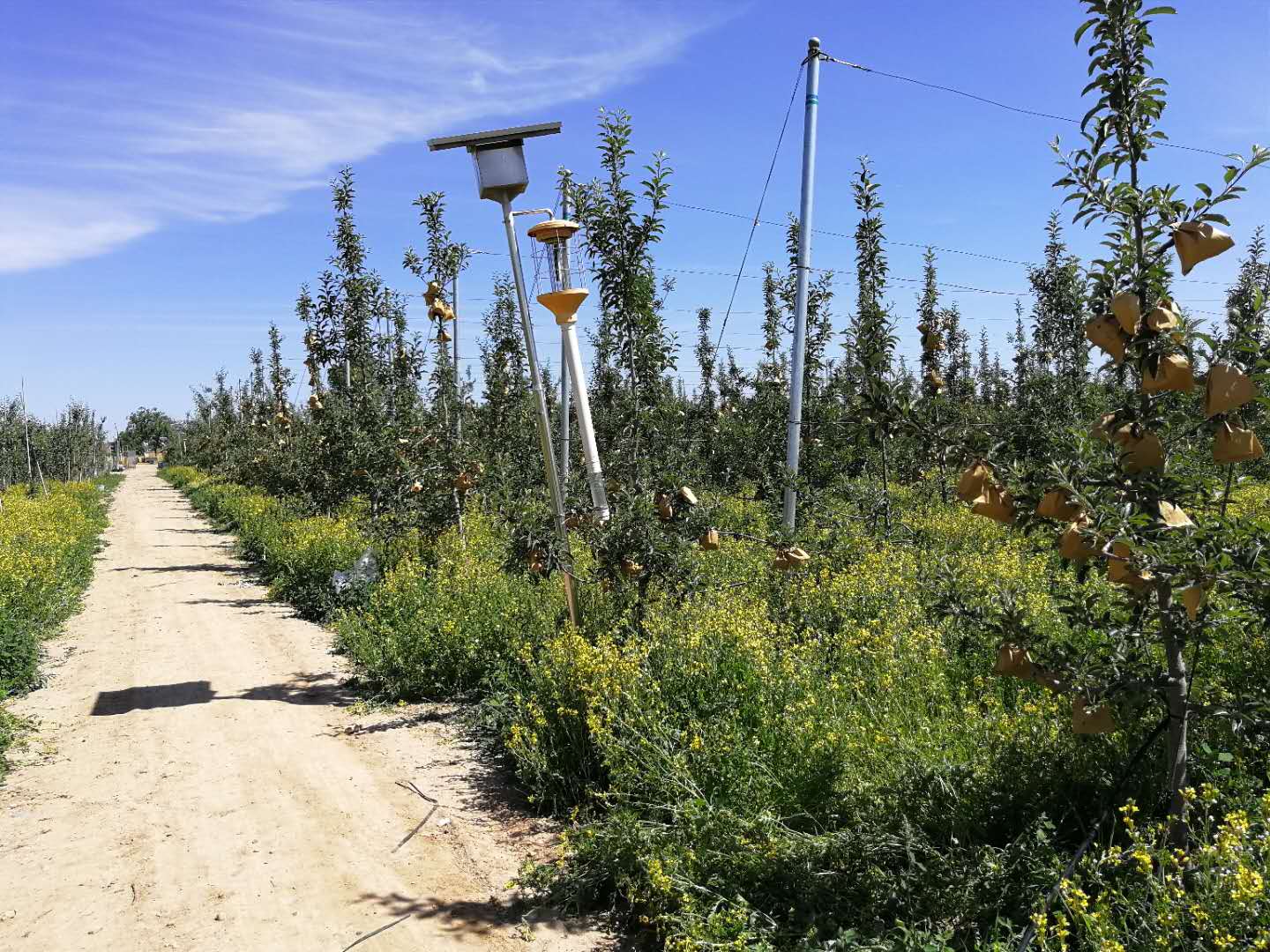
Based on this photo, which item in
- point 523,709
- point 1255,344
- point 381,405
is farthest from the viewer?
point 381,405

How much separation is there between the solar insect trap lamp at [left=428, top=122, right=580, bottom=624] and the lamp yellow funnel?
198 mm

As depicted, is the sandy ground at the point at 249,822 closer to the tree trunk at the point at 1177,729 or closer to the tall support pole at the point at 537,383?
the tall support pole at the point at 537,383

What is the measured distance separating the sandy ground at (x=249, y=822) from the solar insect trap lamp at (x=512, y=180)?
5.60ft

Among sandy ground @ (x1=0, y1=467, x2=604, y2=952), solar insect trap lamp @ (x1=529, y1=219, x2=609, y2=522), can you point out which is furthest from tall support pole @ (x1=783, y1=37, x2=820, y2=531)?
sandy ground @ (x1=0, y1=467, x2=604, y2=952)

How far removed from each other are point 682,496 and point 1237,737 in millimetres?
3545

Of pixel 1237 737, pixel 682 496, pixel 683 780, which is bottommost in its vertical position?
pixel 683 780

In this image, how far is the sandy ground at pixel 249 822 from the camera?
380 centimetres

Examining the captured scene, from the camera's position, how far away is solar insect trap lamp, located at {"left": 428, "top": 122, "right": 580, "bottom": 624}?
582 centimetres

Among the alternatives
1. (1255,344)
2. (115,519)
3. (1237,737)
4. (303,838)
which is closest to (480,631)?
(303,838)

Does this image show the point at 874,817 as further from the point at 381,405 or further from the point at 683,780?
the point at 381,405

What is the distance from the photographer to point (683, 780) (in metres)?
4.07

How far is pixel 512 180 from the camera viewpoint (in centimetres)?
590

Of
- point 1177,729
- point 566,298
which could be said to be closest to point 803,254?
point 566,298

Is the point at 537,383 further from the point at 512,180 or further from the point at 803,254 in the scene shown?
the point at 803,254
